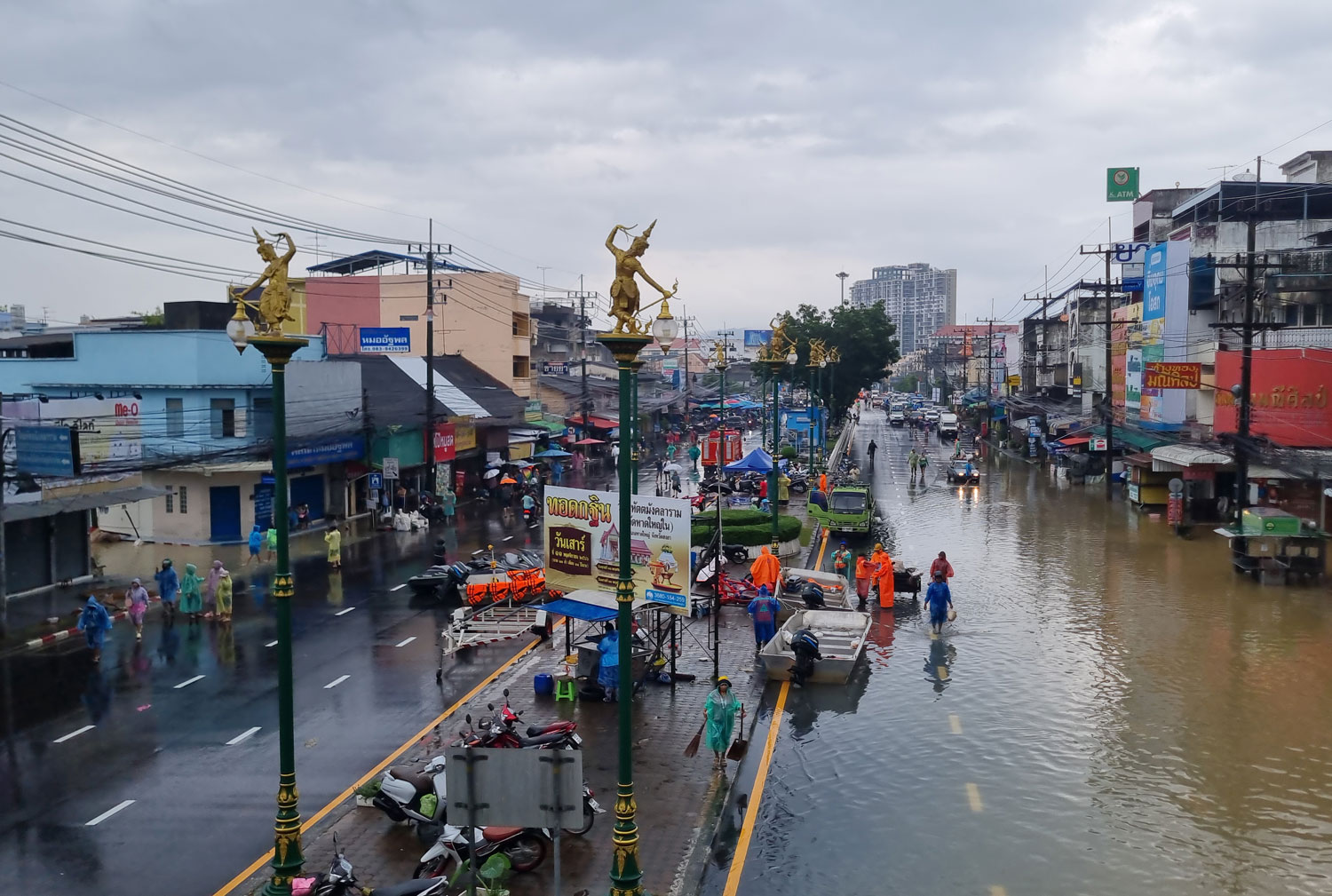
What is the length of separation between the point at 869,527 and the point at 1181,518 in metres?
11.1

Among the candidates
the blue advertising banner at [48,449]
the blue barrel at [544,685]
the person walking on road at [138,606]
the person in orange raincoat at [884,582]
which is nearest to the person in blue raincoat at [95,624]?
the person walking on road at [138,606]

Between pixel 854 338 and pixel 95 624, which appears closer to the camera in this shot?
pixel 95 624

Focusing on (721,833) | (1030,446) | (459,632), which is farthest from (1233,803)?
(1030,446)

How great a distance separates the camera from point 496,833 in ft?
34.4

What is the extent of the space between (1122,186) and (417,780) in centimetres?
7948

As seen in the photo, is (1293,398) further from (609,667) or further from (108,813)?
(108,813)

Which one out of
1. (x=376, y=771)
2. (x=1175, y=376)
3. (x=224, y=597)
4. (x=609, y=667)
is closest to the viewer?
(x=376, y=771)

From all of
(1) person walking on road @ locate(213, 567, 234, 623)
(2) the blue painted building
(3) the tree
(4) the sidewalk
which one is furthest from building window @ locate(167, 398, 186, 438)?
(3) the tree

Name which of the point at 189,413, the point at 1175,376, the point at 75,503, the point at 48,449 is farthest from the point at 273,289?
the point at 1175,376

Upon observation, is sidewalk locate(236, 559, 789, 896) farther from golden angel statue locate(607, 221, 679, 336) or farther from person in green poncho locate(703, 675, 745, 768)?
golden angel statue locate(607, 221, 679, 336)

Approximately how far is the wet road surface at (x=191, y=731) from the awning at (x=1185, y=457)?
26.1m

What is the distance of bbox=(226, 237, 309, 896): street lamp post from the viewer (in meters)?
9.30

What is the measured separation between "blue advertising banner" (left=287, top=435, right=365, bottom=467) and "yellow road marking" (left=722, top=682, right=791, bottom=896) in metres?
20.2

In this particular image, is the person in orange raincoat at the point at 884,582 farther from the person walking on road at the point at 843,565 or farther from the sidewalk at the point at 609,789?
the sidewalk at the point at 609,789
